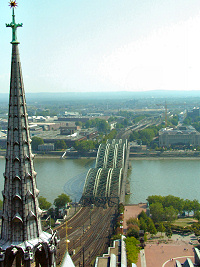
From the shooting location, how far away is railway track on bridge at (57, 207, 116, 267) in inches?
533

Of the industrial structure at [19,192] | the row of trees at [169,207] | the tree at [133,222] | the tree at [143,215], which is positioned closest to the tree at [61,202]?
the tree at [143,215]

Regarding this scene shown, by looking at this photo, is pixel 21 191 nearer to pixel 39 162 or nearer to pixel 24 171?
pixel 24 171

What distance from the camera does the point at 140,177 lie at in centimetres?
2709

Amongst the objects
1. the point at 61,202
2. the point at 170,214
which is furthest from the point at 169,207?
the point at 61,202

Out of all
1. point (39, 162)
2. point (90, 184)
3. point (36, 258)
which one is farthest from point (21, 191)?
point (39, 162)

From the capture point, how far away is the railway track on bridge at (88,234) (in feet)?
44.4

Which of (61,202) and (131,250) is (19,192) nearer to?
(131,250)

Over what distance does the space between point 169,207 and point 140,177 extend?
30.2ft

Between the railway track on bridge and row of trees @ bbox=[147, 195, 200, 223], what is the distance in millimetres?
2160

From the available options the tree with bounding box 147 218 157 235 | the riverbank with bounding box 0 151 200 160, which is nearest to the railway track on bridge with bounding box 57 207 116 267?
the tree with bounding box 147 218 157 235

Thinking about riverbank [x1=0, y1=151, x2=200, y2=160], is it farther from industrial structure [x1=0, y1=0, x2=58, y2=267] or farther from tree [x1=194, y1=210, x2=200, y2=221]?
industrial structure [x1=0, y1=0, x2=58, y2=267]

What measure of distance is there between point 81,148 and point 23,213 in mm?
35848

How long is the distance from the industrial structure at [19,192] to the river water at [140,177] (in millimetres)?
17907

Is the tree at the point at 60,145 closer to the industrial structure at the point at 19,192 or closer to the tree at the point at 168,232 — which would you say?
the tree at the point at 168,232
